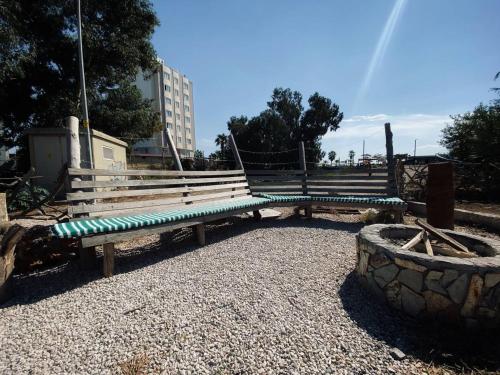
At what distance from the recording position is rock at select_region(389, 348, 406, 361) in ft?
6.13

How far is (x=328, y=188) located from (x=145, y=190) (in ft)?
14.3

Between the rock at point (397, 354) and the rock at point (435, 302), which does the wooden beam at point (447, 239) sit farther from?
the rock at point (397, 354)

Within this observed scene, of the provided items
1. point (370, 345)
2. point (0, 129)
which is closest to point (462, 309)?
point (370, 345)

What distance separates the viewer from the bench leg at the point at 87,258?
344cm

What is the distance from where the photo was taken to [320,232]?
5211 mm

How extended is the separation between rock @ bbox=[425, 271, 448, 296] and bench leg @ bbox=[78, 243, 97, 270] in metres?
3.68

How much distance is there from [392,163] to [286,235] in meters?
2.96

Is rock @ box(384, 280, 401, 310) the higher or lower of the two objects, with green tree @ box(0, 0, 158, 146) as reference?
lower

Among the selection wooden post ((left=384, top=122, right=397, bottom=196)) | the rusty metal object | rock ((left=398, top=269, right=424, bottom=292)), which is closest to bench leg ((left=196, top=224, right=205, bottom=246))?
rock ((left=398, top=269, right=424, bottom=292))

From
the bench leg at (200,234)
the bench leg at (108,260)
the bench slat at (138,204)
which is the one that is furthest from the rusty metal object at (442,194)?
the bench leg at (108,260)

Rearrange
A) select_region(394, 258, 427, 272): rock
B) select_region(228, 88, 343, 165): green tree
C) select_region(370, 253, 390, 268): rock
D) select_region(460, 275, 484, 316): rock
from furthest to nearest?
select_region(228, 88, 343, 165): green tree
select_region(370, 253, 390, 268): rock
select_region(394, 258, 427, 272): rock
select_region(460, 275, 484, 316): rock

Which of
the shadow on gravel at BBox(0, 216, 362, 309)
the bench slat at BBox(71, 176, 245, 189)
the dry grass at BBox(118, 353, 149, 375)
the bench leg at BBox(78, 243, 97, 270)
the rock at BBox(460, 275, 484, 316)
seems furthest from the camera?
the bench leg at BBox(78, 243, 97, 270)

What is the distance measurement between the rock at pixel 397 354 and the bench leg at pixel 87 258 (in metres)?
3.39

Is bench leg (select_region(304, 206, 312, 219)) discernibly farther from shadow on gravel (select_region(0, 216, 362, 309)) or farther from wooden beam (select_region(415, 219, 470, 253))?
wooden beam (select_region(415, 219, 470, 253))
